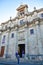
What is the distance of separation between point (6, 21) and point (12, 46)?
922 centimetres

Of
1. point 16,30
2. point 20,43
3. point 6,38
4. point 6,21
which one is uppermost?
point 6,21

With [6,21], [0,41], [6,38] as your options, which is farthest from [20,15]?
[0,41]

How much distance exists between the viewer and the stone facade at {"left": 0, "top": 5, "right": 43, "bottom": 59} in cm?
2205

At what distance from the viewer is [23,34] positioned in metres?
25.0

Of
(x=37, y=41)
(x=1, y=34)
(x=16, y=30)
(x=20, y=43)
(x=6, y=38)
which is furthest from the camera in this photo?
(x=1, y=34)

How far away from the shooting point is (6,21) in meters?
31.1

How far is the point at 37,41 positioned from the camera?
2158 cm

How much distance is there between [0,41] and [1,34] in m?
2.24

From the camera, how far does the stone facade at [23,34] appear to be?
868 inches

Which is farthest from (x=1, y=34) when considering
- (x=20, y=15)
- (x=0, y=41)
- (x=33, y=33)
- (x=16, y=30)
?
(x=33, y=33)

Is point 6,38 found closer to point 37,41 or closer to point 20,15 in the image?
point 20,15

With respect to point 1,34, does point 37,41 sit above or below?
below

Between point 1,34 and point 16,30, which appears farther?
point 1,34

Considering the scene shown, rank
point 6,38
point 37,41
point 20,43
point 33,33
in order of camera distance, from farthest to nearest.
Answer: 1. point 6,38
2. point 20,43
3. point 33,33
4. point 37,41
